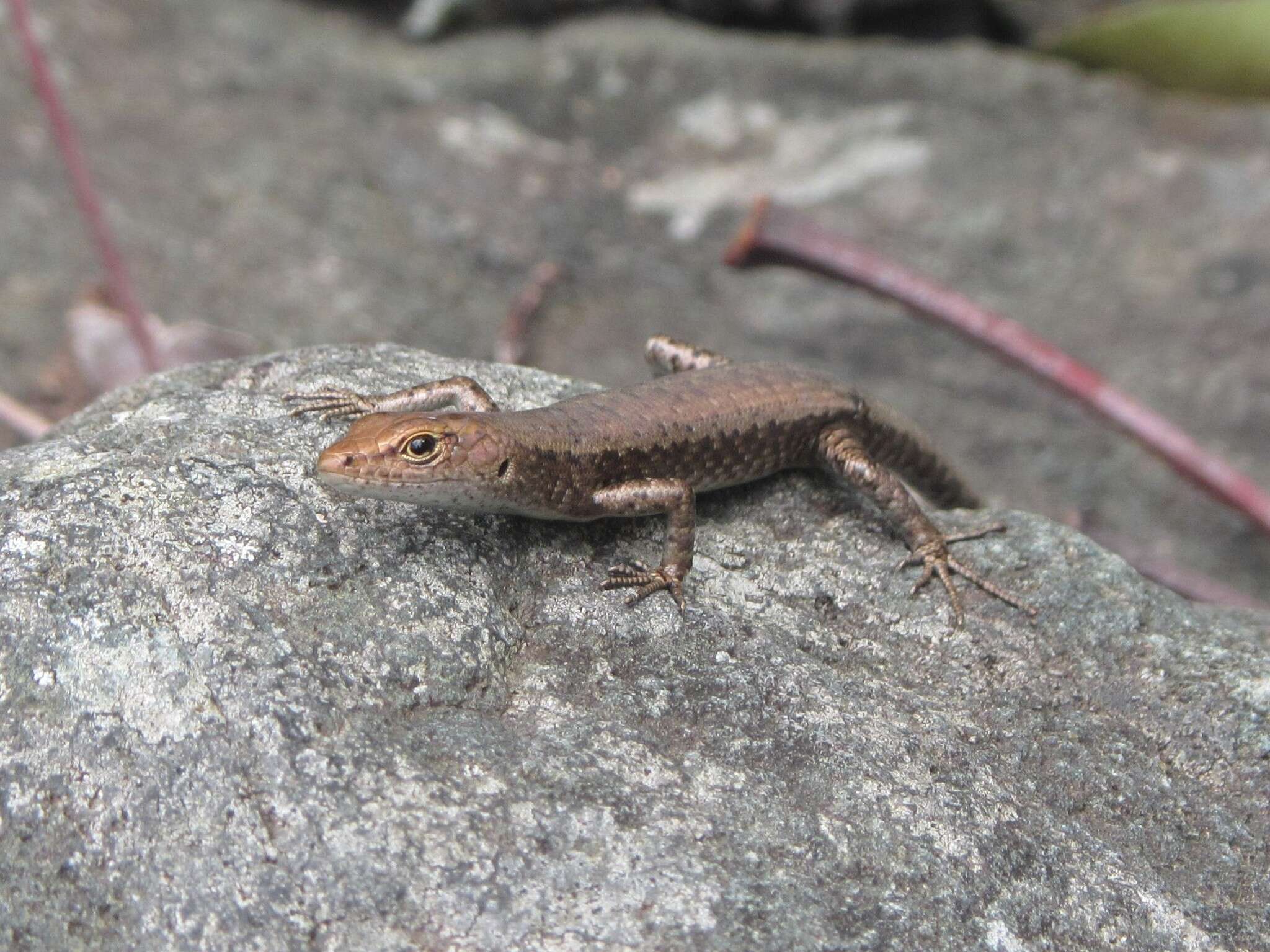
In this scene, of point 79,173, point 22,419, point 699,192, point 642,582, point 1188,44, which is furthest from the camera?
point 699,192

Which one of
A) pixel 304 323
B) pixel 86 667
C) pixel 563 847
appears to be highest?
pixel 86 667

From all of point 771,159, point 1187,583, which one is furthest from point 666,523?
point 771,159

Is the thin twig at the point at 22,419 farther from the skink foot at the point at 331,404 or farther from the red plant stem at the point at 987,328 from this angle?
the red plant stem at the point at 987,328

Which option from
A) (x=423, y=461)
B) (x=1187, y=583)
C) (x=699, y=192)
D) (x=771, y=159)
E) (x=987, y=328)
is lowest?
(x=1187, y=583)

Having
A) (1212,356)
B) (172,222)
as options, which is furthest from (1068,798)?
(172,222)

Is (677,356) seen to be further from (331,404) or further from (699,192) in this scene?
(699,192)

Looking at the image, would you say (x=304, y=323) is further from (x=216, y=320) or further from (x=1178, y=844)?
(x=1178, y=844)

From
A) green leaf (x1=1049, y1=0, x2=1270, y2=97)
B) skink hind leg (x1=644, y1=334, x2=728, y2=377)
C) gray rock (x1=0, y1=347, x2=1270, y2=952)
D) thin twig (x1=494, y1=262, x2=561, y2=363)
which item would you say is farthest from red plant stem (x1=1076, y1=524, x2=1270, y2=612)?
green leaf (x1=1049, y1=0, x2=1270, y2=97)
